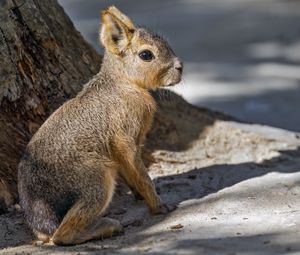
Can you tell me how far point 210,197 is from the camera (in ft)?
22.2

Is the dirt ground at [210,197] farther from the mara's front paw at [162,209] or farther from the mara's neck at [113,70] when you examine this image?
the mara's neck at [113,70]

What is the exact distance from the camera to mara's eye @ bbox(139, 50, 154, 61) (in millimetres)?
6715

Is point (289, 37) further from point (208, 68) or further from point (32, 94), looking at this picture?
point (32, 94)

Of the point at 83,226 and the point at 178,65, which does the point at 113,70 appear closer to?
the point at 178,65

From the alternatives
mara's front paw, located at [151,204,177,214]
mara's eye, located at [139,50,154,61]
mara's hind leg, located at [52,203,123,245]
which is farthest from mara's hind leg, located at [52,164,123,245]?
mara's eye, located at [139,50,154,61]

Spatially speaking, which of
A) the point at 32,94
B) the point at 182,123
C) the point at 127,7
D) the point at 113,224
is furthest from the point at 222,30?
the point at 113,224

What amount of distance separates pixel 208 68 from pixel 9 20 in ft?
15.0

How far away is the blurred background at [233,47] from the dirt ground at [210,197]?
124 cm

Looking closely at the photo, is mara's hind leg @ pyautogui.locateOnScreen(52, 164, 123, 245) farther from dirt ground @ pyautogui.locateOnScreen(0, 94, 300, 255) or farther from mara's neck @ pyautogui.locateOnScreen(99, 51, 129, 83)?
mara's neck @ pyautogui.locateOnScreen(99, 51, 129, 83)

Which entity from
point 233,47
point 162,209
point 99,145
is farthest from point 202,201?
point 233,47

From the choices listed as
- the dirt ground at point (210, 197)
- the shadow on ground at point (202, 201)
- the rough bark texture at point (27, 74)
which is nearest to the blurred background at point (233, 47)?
the dirt ground at point (210, 197)

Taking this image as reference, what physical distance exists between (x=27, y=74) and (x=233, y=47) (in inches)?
209

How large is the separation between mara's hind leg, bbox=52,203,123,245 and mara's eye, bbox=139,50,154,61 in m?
1.22

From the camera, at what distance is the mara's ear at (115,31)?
667cm
